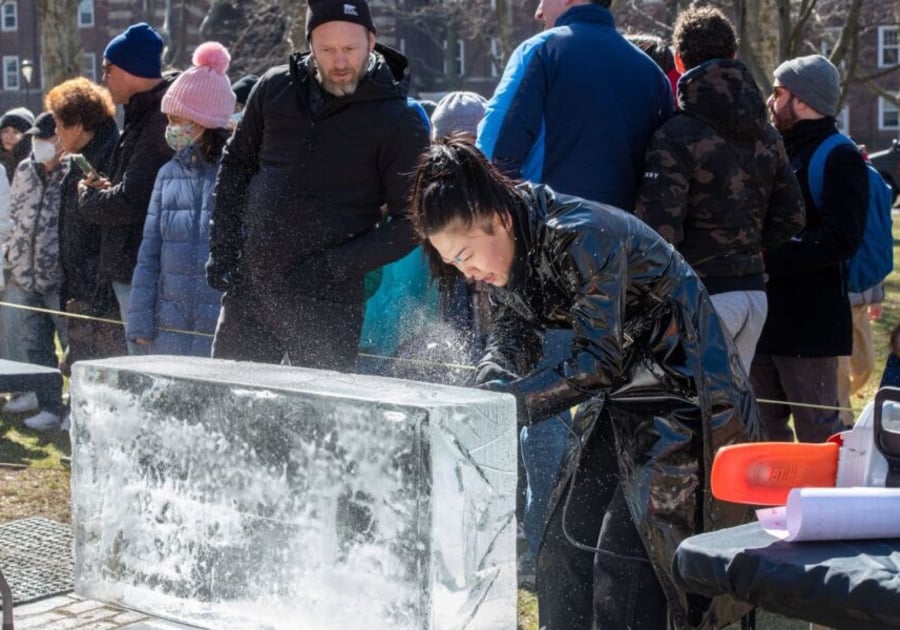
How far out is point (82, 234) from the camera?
23.9 ft

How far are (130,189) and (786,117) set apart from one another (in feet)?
10.3

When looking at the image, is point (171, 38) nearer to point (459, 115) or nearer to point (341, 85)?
point (459, 115)

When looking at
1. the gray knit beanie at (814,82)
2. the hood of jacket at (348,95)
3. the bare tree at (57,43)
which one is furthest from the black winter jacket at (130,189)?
the bare tree at (57,43)

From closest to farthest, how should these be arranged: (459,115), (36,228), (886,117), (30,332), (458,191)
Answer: (458,191) → (459,115) → (36,228) → (30,332) → (886,117)

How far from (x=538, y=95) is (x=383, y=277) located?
3.70ft

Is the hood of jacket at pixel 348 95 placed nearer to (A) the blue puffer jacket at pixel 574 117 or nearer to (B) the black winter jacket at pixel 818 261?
(A) the blue puffer jacket at pixel 574 117

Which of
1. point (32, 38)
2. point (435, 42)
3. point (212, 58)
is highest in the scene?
point (32, 38)

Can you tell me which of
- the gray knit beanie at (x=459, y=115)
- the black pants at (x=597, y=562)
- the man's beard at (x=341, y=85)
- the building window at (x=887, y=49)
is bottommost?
the black pants at (x=597, y=562)

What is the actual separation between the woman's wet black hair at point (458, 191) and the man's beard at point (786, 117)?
2.74m

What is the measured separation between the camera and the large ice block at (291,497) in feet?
9.79

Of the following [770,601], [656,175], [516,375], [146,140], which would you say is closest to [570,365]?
[516,375]

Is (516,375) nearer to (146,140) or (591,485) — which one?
(591,485)

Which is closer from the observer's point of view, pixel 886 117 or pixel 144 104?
pixel 144 104

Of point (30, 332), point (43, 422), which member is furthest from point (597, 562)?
point (30, 332)
